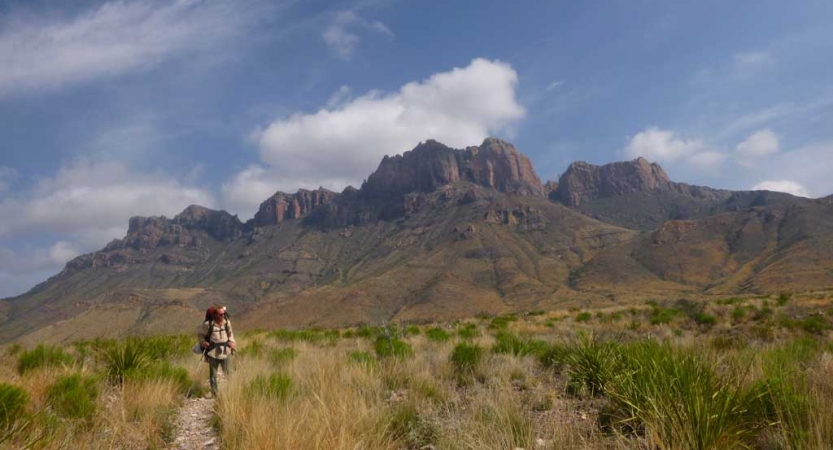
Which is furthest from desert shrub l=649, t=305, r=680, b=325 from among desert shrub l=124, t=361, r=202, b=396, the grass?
desert shrub l=124, t=361, r=202, b=396

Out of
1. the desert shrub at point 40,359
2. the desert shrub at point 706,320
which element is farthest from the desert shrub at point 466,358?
the desert shrub at point 706,320

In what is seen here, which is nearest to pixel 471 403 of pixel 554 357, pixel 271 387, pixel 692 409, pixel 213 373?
pixel 692 409

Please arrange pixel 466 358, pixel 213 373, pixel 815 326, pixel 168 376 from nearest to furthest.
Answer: pixel 168 376
pixel 213 373
pixel 466 358
pixel 815 326

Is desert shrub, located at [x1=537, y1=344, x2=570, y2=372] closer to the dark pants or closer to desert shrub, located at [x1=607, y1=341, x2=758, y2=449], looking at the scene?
desert shrub, located at [x1=607, y1=341, x2=758, y2=449]

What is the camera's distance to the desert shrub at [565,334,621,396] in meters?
6.27

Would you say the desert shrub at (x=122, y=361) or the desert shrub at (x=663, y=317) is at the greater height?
the desert shrub at (x=122, y=361)

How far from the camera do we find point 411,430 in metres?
4.86

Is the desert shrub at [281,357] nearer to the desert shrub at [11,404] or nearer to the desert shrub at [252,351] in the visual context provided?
the desert shrub at [252,351]

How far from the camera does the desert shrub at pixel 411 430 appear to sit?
4.65m

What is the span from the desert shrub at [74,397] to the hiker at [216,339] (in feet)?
7.24

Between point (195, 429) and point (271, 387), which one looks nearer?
point (195, 429)

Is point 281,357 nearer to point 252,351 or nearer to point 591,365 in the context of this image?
point 252,351

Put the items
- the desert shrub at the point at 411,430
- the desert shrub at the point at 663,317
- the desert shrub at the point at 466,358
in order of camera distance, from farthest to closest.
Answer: the desert shrub at the point at 663,317 < the desert shrub at the point at 466,358 < the desert shrub at the point at 411,430

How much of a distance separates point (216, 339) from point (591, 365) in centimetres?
703
